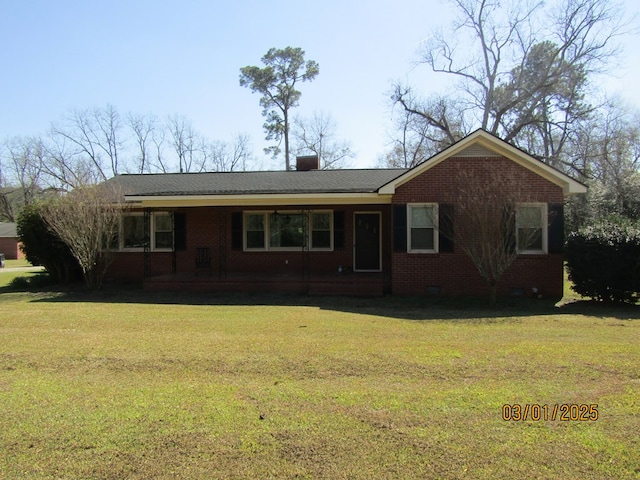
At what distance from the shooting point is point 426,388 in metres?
4.55

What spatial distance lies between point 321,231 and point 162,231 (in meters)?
5.40

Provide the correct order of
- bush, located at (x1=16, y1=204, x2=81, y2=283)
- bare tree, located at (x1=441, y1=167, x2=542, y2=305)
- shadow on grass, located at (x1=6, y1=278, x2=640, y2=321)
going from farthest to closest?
bush, located at (x1=16, y1=204, x2=81, y2=283) < bare tree, located at (x1=441, y1=167, x2=542, y2=305) < shadow on grass, located at (x1=6, y1=278, x2=640, y2=321)

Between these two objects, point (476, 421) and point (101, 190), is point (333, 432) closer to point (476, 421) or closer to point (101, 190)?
point (476, 421)

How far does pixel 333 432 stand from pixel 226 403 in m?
1.13

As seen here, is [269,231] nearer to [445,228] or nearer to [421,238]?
[421,238]

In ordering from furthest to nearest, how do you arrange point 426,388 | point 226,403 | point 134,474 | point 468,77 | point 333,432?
point 468,77 < point 426,388 < point 226,403 < point 333,432 < point 134,474

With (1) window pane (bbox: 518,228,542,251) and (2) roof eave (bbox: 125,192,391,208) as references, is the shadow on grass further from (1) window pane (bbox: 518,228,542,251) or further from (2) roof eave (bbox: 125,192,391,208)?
(2) roof eave (bbox: 125,192,391,208)

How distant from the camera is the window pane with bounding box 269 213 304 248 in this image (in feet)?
49.5

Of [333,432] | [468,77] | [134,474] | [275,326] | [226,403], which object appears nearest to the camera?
[134,474]

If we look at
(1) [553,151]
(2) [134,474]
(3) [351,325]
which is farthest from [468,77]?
(2) [134,474]

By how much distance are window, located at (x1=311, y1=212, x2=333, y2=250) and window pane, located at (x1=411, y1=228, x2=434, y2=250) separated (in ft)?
11.0

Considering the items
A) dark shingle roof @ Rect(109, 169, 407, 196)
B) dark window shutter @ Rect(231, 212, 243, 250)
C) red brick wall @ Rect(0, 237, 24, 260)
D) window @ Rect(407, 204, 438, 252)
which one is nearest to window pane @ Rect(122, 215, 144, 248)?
dark shingle roof @ Rect(109, 169, 407, 196)

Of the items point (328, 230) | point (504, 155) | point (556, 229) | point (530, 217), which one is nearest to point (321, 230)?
point (328, 230)
